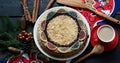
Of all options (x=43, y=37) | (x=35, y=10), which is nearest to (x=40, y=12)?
(x=35, y=10)

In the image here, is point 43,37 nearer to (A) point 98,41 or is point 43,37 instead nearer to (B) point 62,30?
(B) point 62,30

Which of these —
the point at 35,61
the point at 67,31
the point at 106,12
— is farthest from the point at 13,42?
the point at 106,12

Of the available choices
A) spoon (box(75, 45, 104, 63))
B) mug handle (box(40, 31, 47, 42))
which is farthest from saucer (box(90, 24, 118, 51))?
mug handle (box(40, 31, 47, 42))

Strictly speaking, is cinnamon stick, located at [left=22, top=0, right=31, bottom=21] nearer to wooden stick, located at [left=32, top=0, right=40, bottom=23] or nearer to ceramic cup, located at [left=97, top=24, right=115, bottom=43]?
wooden stick, located at [left=32, top=0, right=40, bottom=23]

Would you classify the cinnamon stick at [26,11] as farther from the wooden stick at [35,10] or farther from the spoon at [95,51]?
the spoon at [95,51]

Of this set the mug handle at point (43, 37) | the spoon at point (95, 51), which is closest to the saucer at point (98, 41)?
the spoon at point (95, 51)

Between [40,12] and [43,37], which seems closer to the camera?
[43,37]

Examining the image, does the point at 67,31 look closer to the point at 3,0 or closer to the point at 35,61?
the point at 35,61

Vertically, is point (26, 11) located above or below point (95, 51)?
above
